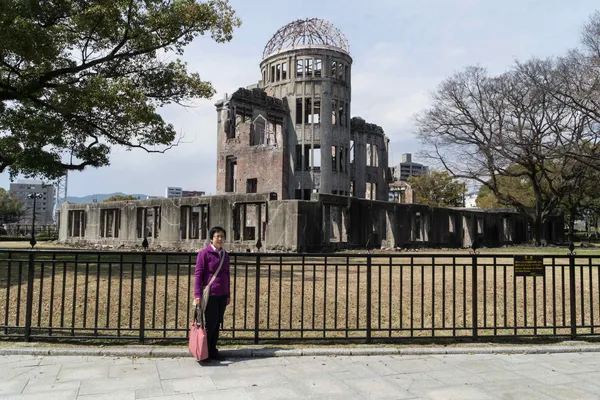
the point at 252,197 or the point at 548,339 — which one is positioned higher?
the point at 252,197

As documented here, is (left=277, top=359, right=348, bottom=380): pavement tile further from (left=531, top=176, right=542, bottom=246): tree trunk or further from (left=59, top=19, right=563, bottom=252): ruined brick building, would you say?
(left=531, top=176, right=542, bottom=246): tree trunk

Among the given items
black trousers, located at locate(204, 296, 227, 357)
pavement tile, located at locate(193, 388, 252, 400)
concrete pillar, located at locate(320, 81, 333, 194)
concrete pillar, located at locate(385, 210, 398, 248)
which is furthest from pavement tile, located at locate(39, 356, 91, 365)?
concrete pillar, located at locate(320, 81, 333, 194)

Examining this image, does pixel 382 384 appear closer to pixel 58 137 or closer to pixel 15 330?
pixel 15 330

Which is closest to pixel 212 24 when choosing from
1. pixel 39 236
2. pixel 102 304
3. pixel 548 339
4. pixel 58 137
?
pixel 58 137

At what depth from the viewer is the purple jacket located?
5637 mm

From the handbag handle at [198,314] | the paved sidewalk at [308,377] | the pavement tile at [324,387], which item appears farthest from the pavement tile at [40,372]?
the pavement tile at [324,387]

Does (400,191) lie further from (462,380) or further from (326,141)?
(462,380)

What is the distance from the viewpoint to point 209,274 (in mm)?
5688

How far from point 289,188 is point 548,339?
31.3 m

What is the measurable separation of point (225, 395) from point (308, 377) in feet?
3.16

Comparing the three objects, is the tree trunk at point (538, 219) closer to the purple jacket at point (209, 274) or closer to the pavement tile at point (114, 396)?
the purple jacket at point (209, 274)

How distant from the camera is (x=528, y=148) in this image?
93.5ft

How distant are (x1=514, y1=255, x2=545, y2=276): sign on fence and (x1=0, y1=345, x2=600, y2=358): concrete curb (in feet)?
3.61

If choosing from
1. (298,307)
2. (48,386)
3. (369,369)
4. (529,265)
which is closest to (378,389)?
(369,369)
